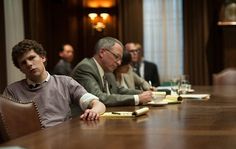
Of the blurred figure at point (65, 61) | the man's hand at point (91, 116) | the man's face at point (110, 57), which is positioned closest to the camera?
the man's hand at point (91, 116)

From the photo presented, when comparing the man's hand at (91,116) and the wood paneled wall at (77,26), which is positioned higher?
the wood paneled wall at (77,26)

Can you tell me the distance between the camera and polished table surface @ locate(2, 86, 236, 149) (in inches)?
65.0

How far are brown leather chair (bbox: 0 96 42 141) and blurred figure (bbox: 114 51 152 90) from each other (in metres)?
2.15

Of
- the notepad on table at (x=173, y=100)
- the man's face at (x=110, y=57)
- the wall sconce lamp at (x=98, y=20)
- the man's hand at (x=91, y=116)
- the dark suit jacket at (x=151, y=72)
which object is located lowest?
the dark suit jacket at (x=151, y=72)

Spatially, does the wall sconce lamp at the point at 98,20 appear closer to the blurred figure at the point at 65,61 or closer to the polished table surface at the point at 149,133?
the blurred figure at the point at 65,61

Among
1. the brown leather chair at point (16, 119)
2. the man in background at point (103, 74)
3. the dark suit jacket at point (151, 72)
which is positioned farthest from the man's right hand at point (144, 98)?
the dark suit jacket at point (151, 72)

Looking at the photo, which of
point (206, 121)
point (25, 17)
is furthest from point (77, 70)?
point (25, 17)

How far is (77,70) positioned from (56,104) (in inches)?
19.7

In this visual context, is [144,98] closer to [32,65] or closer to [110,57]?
[110,57]

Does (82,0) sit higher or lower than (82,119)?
higher

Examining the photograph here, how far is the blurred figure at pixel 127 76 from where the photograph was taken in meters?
4.56

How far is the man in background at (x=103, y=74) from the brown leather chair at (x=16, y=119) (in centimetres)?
81

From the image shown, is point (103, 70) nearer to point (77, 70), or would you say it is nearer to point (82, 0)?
point (77, 70)

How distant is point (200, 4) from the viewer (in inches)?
311
